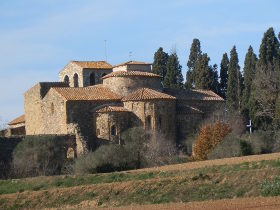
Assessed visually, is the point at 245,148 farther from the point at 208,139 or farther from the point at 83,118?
the point at 83,118

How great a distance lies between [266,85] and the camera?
52.2 m

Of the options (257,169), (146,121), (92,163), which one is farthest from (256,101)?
(257,169)

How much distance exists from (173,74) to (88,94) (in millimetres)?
14059

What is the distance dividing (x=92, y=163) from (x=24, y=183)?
5.92m

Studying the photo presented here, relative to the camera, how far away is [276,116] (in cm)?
4803

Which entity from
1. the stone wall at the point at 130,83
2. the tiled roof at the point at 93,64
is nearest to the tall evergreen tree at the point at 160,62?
the tiled roof at the point at 93,64

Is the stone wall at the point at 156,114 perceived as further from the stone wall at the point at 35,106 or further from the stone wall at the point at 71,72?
the stone wall at the point at 71,72

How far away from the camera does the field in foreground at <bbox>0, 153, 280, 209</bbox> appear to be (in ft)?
88.5

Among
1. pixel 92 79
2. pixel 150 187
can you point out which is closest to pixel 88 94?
pixel 92 79

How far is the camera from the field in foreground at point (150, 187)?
26984mm

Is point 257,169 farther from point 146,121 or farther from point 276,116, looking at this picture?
point 276,116

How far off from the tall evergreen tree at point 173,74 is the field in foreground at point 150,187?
2573 cm

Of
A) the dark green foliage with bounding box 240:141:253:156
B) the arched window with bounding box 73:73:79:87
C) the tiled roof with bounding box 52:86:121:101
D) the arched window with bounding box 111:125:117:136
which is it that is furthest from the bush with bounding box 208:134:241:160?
the arched window with bounding box 73:73:79:87

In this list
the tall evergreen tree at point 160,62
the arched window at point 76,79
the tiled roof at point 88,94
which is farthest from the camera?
Answer: the tall evergreen tree at point 160,62
